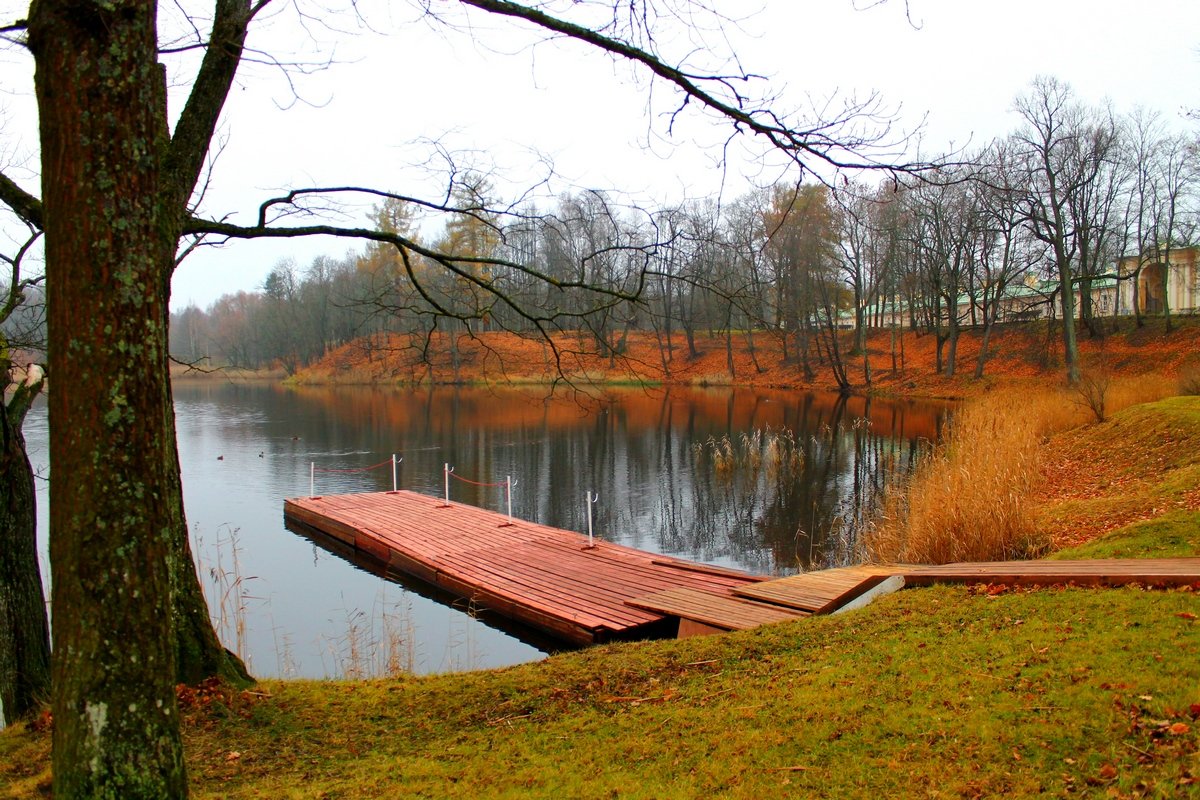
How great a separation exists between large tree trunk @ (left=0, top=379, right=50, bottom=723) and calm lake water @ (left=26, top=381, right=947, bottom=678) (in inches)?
128

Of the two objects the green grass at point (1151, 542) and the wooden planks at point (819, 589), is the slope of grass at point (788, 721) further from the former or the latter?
the green grass at point (1151, 542)

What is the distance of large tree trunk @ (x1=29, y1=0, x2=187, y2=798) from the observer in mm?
2615

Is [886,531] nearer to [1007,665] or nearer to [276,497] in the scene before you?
[1007,665]

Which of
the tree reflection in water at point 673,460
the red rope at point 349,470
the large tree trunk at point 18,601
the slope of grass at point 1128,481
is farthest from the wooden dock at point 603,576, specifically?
the red rope at point 349,470

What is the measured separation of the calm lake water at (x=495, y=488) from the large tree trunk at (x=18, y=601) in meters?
3.25

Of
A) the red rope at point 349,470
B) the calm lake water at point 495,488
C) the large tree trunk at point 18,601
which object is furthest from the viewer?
the red rope at point 349,470

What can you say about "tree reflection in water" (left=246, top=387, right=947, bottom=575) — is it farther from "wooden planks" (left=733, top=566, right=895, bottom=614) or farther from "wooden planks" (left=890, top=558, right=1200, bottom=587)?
"wooden planks" (left=890, top=558, right=1200, bottom=587)

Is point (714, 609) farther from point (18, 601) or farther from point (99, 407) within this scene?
point (99, 407)

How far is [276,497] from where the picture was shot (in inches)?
757

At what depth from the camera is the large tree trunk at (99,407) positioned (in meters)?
2.62

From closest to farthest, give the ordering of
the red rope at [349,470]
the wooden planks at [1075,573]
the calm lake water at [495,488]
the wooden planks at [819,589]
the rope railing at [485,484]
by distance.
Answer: the wooden planks at [1075,573] → the wooden planks at [819,589] → the calm lake water at [495,488] → the rope railing at [485,484] → the red rope at [349,470]

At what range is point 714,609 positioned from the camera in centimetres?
780

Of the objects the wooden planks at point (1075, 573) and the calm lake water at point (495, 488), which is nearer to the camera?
the wooden planks at point (1075, 573)

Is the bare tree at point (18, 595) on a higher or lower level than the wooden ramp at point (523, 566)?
higher
